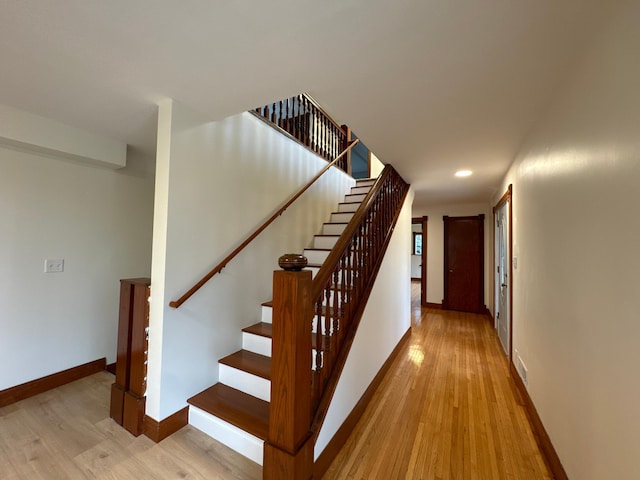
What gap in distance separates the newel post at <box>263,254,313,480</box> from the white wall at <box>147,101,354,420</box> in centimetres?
88

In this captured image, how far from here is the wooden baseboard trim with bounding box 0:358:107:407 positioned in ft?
6.86

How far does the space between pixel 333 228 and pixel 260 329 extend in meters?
1.69

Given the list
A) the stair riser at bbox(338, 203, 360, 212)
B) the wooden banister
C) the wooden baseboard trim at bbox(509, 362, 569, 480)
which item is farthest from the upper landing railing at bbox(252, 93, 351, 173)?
the wooden baseboard trim at bbox(509, 362, 569, 480)

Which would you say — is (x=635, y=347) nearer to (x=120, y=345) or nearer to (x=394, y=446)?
(x=394, y=446)

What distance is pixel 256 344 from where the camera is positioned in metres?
2.23

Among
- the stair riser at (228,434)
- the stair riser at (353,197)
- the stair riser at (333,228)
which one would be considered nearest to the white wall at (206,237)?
the stair riser at (228,434)

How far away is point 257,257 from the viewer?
2.46 meters

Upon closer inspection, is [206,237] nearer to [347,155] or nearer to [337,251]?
[337,251]

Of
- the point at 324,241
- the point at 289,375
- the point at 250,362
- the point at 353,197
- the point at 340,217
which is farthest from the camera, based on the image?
the point at 353,197

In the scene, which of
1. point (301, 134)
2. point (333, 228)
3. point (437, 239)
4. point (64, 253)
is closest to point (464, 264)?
point (437, 239)

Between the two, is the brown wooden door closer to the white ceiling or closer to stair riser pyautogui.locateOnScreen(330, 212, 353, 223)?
stair riser pyautogui.locateOnScreen(330, 212, 353, 223)

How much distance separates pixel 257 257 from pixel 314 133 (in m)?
2.22

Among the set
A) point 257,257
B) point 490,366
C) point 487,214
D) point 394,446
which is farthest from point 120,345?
point 487,214

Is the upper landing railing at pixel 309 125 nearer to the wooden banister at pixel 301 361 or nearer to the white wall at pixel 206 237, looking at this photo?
the white wall at pixel 206 237
